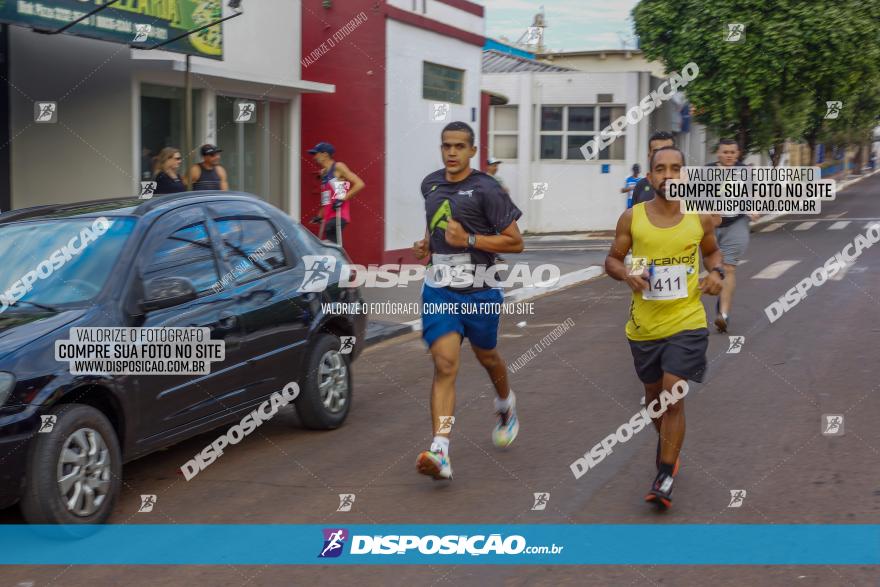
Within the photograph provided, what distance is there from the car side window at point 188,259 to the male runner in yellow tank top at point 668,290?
98.3 inches

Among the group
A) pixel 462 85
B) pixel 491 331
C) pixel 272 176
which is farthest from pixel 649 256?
pixel 462 85

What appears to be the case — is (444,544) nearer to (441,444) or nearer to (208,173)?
(441,444)

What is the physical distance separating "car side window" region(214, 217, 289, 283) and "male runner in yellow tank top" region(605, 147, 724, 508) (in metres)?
2.51

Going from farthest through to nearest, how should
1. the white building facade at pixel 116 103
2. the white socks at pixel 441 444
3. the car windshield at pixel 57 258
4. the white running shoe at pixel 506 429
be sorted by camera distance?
1. the white building facade at pixel 116 103
2. the white running shoe at pixel 506 429
3. the white socks at pixel 441 444
4. the car windshield at pixel 57 258

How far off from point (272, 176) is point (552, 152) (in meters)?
17.3

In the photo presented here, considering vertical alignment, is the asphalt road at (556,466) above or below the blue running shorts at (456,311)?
below

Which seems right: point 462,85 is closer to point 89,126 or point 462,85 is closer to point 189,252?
point 89,126

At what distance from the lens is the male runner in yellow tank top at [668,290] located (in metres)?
5.56

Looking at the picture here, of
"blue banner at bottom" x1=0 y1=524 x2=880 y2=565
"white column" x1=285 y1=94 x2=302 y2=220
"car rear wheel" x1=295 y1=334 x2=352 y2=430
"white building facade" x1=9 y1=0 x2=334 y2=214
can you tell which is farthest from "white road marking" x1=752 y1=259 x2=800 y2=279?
"blue banner at bottom" x1=0 y1=524 x2=880 y2=565

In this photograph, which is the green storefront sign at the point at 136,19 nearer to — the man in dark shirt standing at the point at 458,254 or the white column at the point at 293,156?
the white column at the point at 293,156

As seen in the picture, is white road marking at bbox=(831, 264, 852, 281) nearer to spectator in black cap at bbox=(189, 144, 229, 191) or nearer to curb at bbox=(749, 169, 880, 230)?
curb at bbox=(749, 169, 880, 230)

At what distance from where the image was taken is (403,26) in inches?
725

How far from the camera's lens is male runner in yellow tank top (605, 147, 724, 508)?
5559 millimetres

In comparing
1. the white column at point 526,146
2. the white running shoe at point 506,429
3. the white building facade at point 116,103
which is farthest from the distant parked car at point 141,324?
the white column at point 526,146
